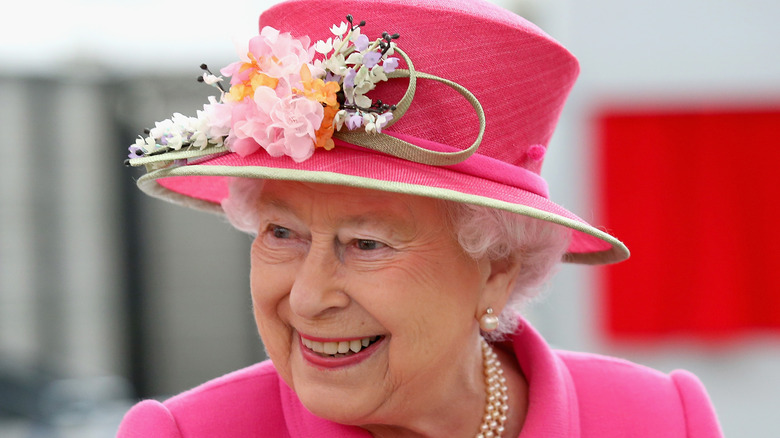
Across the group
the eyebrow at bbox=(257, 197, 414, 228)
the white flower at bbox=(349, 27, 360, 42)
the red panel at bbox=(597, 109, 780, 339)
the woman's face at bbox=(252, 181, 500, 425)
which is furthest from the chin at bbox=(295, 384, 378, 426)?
the red panel at bbox=(597, 109, 780, 339)

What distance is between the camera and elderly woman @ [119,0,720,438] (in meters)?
1.64

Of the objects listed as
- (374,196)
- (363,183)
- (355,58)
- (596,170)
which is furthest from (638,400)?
(596,170)

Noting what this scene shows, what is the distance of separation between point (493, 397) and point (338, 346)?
526 mm

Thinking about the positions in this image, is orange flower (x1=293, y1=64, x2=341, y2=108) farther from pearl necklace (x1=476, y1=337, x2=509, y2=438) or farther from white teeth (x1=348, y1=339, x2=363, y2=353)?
pearl necklace (x1=476, y1=337, x2=509, y2=438)

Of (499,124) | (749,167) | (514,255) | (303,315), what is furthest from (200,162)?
(749,167)

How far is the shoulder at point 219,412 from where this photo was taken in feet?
6.10

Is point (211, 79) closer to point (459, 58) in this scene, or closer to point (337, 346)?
point (459, 58)

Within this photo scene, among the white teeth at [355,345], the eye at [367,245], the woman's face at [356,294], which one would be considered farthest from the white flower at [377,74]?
the white teeth at [355,345]

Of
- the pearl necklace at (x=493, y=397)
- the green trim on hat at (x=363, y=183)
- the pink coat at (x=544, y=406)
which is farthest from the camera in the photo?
the pearl necklace at (x=493, y=397)

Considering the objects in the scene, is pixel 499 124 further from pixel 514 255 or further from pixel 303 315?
pixel 303 315

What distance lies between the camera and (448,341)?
→ 6.00ft

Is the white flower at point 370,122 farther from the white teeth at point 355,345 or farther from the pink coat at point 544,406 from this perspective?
the pink coat at point 544,406

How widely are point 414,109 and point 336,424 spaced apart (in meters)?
0.73

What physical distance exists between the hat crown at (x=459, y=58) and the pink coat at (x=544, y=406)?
0.62 metres
